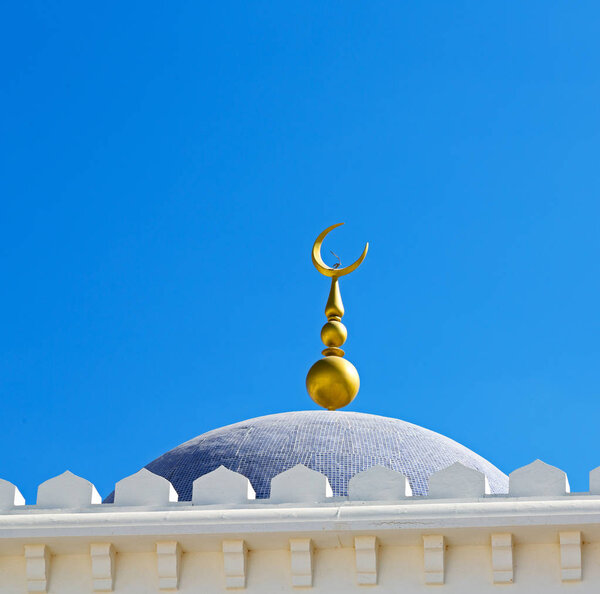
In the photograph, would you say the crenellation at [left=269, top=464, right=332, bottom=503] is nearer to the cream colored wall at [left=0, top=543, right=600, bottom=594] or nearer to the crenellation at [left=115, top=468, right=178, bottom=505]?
the cream colored wall at [left=0, top=543, right=600, bottom=594]

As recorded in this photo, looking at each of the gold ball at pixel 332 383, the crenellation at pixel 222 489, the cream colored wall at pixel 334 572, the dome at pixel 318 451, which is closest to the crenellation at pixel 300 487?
the crenellation at pixel 222 489

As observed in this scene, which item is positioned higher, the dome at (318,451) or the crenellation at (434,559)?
the dome at (318,451)

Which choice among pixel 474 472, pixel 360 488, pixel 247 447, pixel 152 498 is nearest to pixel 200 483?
pixel 152 498

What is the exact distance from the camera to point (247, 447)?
1288 cm

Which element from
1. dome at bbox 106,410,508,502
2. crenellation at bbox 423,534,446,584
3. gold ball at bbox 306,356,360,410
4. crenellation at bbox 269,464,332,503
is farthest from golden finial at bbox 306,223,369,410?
crenellation at bbox 423,534,446,584

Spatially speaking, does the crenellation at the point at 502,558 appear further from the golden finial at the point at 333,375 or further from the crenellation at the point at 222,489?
the golden finial at the point at 333,375

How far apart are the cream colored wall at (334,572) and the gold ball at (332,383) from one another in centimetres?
499

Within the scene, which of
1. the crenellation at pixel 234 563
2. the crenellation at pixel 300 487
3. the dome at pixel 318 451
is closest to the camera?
the crenellation at pixel 234 563

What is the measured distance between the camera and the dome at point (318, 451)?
41.0 feet

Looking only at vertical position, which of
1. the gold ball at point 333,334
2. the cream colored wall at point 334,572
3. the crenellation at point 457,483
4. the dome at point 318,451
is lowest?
the cream colored wall at point 334,572

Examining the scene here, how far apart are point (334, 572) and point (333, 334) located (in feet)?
18.7

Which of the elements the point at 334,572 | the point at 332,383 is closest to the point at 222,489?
the point at 334,572

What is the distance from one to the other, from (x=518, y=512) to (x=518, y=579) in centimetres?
47

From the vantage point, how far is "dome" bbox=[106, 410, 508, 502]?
12.5 metres
